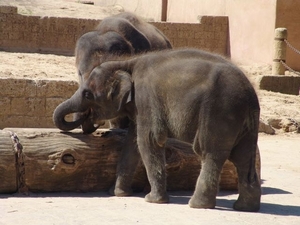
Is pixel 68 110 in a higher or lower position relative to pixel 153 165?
higher

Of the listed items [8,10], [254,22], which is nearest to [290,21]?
[254,22]

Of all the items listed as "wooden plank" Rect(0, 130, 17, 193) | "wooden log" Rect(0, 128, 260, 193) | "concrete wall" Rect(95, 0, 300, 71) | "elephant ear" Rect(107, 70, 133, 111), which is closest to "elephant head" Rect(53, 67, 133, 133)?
"elephant ear" Rect(107, 70, 133, 111)

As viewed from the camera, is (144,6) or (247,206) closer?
(247,206)

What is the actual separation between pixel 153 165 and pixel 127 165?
0.39 m

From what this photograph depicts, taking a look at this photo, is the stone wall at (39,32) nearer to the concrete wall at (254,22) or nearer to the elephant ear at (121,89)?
the concrete wall at (254,22)

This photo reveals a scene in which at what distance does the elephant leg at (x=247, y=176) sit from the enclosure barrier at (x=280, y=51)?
30.9 ft

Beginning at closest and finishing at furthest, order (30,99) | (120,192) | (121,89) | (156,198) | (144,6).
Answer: (156,198)
(121,89)
(120,192)
(30,99)
(144,6)

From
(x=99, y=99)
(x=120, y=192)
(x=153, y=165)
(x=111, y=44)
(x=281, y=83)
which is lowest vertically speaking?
(x=281, y=83)

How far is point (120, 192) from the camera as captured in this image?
7.05m

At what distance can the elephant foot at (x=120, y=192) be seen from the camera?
278 inches

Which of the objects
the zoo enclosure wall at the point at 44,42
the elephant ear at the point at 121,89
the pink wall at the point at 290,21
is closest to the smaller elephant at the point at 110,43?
the elephant ear at the point at 121,89

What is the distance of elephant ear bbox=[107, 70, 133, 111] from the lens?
6918 mm

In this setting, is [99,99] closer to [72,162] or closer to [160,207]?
[72,162]

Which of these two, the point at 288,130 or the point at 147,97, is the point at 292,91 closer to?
the point at 288,130
